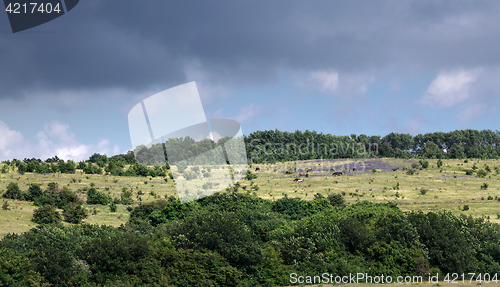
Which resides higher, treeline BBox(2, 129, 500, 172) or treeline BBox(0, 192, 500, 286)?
treeline BBox(2, 129, 500, 172)

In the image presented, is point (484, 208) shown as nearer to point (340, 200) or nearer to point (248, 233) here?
point (340, 200)

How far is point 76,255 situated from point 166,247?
7584 mm

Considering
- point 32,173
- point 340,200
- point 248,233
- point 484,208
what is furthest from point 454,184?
point 32,173

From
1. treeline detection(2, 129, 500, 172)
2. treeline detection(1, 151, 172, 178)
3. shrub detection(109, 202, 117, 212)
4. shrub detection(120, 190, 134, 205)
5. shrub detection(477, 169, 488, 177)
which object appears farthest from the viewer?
treeline detection(2, 129, 500, 172)

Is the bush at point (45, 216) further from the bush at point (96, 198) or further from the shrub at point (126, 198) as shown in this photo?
the shrub at point (126, 198)

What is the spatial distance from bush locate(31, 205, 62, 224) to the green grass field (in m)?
4.30

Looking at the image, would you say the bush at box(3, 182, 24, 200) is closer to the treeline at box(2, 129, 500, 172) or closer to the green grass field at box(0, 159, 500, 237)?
the green grass field at box(0, 159, 500, 237)

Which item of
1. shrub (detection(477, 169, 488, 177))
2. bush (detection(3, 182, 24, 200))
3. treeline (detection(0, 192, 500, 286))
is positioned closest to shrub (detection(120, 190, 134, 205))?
bush (detection(3, 182, 24, 200))

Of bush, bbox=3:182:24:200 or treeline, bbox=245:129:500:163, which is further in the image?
treeline, bbox=245:129:500:163

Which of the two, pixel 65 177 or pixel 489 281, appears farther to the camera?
pixel 65 177

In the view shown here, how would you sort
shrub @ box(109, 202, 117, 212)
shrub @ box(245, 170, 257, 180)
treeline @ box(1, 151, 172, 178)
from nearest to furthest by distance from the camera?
shrub @ box(109, 202, 117, 212), treeline @ box(1, 151, 172, 178), shrub @ box(245, 170, 257, 180)

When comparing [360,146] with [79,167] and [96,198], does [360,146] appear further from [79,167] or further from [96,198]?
[96,198]

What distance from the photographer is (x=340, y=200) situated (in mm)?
72938

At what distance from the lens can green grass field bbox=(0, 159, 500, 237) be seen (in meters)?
71.1
